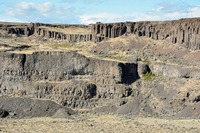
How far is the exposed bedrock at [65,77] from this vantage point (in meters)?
67.8

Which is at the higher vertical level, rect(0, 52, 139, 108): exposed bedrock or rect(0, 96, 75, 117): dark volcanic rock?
rect(0, 52, 139, 108): exposed bedrock

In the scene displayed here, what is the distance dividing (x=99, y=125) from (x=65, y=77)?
18057 millimetres

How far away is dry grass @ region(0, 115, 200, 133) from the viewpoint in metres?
50.6

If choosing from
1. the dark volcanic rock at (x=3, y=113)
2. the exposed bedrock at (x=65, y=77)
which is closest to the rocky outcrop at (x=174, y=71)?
the exposed bedrock at (x=65, y=77)

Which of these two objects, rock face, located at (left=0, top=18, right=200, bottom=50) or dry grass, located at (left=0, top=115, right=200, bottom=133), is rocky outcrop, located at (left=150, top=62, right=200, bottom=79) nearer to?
rock face, located at (left=0, top=18, right=200, bottom=50)

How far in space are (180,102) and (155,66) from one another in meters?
10.8

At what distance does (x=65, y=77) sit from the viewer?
7081 centimetres

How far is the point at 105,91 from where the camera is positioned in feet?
223

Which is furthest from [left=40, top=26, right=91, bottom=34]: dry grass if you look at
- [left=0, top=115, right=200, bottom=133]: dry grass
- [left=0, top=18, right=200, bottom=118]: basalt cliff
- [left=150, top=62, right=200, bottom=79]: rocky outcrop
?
[left=0, top=115, right=200, bottom=133]: dry grass

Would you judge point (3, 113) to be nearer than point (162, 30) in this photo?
Yes

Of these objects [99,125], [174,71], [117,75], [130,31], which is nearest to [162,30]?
[130,31]

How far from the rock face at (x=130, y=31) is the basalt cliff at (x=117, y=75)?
0.18 m

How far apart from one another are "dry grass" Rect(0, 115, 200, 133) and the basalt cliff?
11.8 ft

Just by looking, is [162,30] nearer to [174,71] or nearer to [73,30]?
[174,71]
